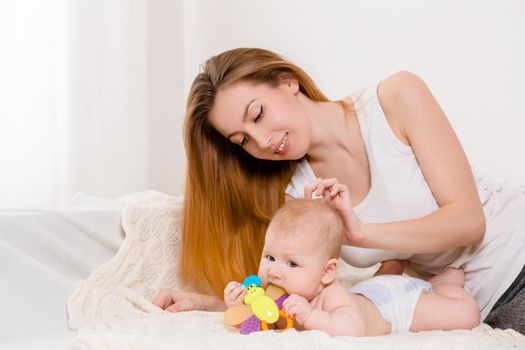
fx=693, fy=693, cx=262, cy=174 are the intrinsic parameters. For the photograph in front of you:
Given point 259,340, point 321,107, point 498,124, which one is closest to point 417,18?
point 498,124

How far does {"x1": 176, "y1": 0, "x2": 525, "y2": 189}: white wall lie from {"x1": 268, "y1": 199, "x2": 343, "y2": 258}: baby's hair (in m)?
1.25

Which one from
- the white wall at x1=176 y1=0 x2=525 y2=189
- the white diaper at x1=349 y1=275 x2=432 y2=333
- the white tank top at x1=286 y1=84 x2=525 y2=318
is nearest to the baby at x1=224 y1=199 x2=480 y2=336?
the white diaper at x1=349 y1=275 x2=432 y2=333

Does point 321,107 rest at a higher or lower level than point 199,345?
higher

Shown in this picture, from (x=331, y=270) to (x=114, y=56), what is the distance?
2091mm

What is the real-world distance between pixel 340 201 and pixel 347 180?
0.44 m

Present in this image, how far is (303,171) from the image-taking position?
78.6 inches

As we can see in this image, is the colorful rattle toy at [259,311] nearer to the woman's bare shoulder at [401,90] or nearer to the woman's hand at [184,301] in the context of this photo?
the woman's hand at [184,301]

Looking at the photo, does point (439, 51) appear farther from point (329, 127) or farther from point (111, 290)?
point (111, 290)

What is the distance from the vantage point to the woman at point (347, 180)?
166 centimetres

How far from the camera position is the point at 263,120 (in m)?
1.76

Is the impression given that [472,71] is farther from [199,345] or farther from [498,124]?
[199,345]

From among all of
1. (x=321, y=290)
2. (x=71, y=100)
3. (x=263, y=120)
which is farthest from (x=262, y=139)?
(x=71, y=100)

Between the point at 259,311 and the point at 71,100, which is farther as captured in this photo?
the point at 71,100

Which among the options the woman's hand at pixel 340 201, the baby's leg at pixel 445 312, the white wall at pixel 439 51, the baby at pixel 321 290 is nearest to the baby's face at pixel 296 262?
the baby at pixel 321 290
